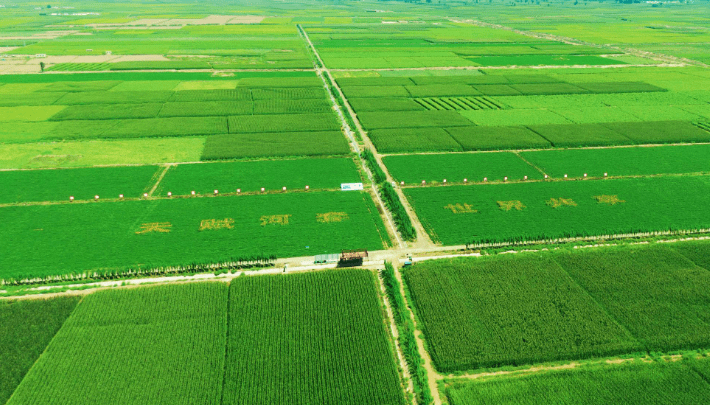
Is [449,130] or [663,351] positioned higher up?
[449,130]

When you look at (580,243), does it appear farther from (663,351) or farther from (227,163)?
(227,163)

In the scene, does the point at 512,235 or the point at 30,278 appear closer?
the point at 30,278

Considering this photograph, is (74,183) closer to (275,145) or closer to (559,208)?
(275,145)

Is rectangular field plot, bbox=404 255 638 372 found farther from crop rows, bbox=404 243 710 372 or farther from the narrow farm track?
the narrow farm track

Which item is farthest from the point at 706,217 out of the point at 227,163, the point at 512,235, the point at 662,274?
the point at 227,163

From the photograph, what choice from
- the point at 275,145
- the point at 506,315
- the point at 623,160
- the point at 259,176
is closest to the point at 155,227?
the point at 259,176

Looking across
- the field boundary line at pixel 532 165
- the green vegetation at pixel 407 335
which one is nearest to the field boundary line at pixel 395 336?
the green vegetation at pixel 407 335

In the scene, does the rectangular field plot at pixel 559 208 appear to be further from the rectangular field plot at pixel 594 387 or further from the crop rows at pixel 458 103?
the crop rows at pixel 458 103
